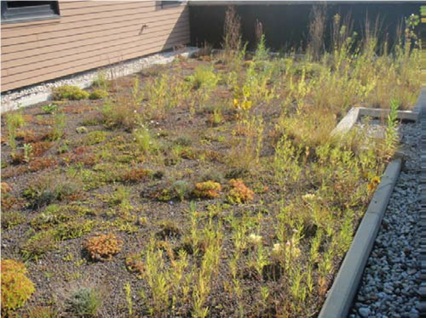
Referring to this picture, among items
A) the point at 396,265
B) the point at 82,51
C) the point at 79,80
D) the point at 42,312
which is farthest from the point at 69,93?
the point at 396,265

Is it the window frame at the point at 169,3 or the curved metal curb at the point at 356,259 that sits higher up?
the window frame at the point at 169,3

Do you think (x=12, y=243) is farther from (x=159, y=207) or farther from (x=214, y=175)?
(x=214, y=175)

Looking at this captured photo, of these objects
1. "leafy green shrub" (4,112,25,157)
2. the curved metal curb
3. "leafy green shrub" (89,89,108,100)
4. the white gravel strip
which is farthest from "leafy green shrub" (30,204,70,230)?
"leafy green shrub" (89,89,108,100)

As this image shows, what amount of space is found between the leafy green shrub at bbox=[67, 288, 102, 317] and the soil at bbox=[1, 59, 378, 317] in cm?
3

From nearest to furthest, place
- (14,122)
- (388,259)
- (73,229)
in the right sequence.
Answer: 1. (388,259)
2. (73,229)
3. (14,122)

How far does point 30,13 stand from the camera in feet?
23.6

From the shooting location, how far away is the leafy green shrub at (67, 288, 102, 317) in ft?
8.32

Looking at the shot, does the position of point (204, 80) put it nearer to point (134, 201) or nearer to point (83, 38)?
point (83, 38)

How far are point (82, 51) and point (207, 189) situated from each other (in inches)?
213

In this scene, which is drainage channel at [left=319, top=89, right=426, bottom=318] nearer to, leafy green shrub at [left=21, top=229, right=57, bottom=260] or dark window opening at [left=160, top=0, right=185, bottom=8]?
leafy green shrub at [left=21, top=229, right=57, bottom=260]

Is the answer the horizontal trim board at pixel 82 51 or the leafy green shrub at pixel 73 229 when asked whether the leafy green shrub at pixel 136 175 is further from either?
the horizontal trim board at pixel 82 51

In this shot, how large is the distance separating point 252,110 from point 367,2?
215 inches

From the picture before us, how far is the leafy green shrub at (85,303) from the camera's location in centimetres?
254

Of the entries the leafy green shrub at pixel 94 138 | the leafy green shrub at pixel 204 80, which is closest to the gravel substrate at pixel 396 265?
the leafy green shrub at pixel 94 138
